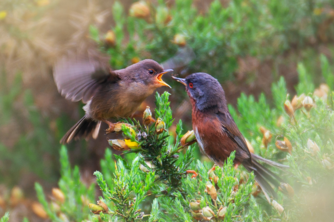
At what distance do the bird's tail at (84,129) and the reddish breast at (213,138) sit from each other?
1137 millimetres

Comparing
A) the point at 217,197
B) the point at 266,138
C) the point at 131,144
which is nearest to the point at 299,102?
the point at 266,138

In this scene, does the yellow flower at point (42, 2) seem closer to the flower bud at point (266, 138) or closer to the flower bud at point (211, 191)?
the flower bud at point (266, 138)

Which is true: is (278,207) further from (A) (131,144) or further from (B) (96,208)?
(B) (96,208)

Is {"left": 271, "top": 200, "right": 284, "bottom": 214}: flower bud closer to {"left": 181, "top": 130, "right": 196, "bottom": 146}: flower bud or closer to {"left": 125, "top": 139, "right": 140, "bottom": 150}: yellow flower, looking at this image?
{"left": 181, "top": 130, "right": 196, "bottom": 146}: flower bud

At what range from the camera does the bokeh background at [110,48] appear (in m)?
3.94

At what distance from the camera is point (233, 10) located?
4219 millimetres

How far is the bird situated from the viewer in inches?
117

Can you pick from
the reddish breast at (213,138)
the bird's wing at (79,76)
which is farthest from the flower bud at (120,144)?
the reddish breast at (213,138)

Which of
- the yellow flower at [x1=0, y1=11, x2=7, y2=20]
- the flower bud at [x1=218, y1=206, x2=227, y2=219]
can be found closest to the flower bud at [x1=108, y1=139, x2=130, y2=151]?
the flower bud at [x1=218, y1=206, x2=227, y2=219]

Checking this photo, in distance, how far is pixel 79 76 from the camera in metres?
2.76

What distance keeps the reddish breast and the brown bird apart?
534mm

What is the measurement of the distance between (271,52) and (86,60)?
2.80m

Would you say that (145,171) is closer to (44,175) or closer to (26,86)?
(44,175)

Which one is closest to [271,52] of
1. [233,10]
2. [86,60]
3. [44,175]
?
[233,10]
